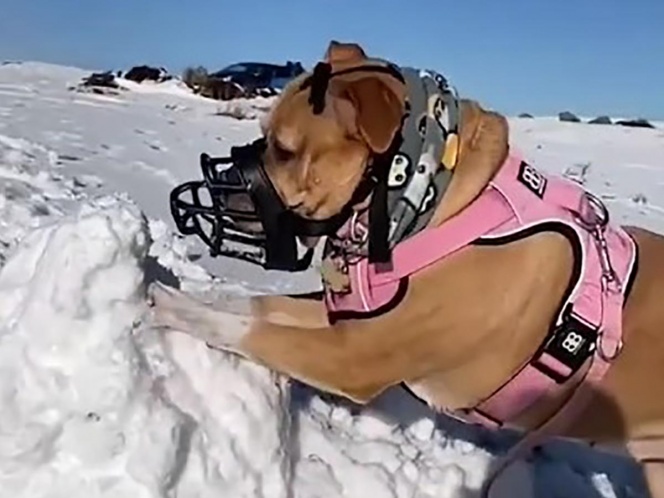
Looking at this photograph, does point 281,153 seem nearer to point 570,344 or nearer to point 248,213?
point 248,213

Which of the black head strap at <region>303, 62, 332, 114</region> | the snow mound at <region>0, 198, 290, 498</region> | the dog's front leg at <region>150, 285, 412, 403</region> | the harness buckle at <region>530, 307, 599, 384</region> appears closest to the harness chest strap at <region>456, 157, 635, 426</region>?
the harness buckle at <region>530, 307, 599, 384</region>

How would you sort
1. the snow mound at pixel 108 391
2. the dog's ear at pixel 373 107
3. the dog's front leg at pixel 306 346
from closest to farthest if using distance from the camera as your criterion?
the snow mound at pixel 108 391 → the dog's ear at pixel 373 107 → the dog's front leg at pixel 306 346

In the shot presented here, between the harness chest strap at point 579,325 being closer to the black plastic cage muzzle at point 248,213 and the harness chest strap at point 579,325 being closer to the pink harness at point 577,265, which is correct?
the pink harness at point 577,265

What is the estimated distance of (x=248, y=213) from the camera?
9.45 ft

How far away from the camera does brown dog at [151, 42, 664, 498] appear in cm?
275

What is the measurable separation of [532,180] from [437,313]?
422mm

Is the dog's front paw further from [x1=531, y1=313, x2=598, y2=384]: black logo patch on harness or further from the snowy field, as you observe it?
[x1=531, y1=313, x2=598, y2=384]: black logo patch on harness

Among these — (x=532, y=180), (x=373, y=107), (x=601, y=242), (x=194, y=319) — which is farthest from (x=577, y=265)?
(x=194, y=319)

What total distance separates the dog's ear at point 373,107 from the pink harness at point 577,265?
0.86ft

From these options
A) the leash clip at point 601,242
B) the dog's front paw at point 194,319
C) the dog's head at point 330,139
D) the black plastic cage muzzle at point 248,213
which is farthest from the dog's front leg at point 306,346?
the leash clip at point 601,242

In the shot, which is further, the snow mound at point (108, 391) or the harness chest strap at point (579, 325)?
the harness chest strap at point (579, 325)

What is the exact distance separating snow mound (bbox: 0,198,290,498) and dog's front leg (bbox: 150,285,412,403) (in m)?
0.05

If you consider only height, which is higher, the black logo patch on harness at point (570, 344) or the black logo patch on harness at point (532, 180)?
the black logo patch on harness at point (532, 180)

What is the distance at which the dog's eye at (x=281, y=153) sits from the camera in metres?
2.88
